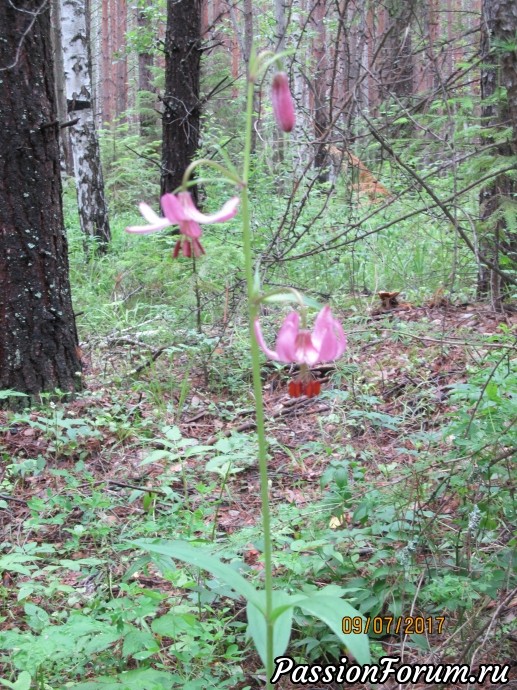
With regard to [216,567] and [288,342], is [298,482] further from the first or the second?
[288,342]

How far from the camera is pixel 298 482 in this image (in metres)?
3.02

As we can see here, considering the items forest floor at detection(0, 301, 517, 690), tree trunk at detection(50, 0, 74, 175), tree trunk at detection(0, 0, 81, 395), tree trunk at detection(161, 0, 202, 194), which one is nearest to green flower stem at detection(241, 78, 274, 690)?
forest floor at detection(0, 301, 517, 690)

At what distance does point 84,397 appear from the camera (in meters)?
3.85

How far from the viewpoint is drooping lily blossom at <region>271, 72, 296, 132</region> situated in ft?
3.99

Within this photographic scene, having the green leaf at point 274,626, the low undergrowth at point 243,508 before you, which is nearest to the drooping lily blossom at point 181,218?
the green leaf at point 274,626

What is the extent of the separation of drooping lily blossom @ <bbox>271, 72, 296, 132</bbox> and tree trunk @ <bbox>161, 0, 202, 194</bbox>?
6.12 meters

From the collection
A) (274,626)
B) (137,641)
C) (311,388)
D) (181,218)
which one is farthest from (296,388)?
(137,641)

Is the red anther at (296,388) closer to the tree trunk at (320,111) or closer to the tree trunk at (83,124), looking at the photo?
the tree trunk at (320,111)

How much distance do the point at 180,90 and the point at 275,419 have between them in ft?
16.1

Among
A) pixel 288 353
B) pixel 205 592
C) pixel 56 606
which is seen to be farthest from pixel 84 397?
pixel 288 353

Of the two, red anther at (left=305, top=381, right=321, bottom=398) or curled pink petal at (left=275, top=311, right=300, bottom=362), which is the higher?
curled pink petal at (left=275, top=311, right=300, bottom=362)

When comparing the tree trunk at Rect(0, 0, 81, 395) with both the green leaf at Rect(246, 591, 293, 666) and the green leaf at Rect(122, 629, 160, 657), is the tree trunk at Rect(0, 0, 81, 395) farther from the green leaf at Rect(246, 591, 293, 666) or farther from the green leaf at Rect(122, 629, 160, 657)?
the green leaf at Rect(246, 591, 293, 666)

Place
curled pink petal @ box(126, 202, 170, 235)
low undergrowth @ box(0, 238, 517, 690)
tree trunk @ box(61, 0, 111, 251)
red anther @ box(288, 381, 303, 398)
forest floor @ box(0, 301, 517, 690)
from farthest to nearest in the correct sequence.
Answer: tree trunk @ box(61, 0, 111, 251) → forest floor @ box(0, 301, 517, 690) → low undergrowth @ box(0, 238, 517, 690) → red anther @ box(288, 381, 303, 398) → curled pink petal @ box(126, 202, 170, 235)

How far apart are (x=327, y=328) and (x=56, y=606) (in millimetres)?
1678
